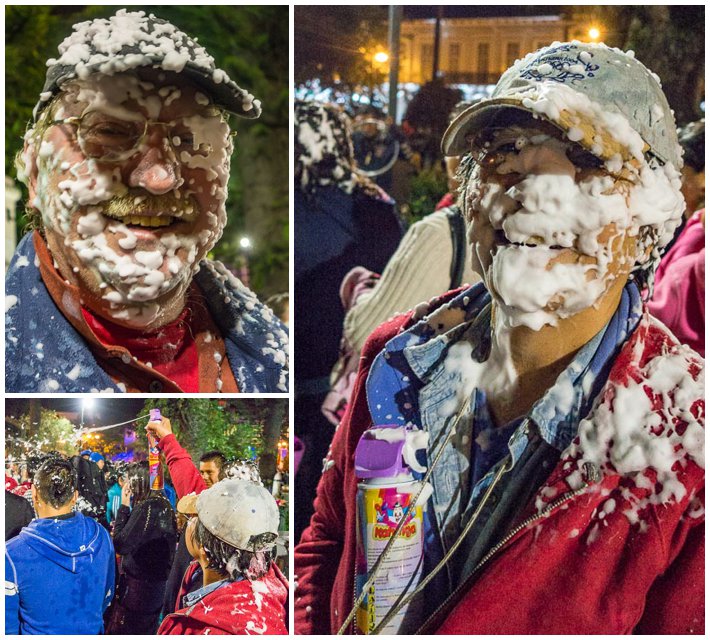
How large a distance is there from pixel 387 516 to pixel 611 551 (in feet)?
1.38

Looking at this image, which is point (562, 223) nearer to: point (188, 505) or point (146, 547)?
point (188, 505)

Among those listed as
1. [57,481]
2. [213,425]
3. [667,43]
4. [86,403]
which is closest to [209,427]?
[213,425]

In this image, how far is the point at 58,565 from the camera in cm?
178

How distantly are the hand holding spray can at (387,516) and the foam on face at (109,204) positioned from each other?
51 centimetres

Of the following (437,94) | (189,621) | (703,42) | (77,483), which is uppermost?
(703,42)

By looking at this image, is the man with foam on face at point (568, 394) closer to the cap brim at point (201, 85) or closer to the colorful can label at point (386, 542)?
the colorful can label at point (386, 542)

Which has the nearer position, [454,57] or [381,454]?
[381,454]

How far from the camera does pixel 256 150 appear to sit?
5.75ft

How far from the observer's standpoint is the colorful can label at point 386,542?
1613mm

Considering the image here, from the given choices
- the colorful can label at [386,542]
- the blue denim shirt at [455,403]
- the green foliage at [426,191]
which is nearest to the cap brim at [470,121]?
the green foliage at [426,191]

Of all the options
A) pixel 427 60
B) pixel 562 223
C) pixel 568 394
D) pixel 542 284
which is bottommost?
pixel 568 394

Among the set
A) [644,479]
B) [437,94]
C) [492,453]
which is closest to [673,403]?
[644,479]

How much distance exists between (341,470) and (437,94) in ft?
2.73

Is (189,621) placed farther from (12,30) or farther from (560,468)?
(12,30)
